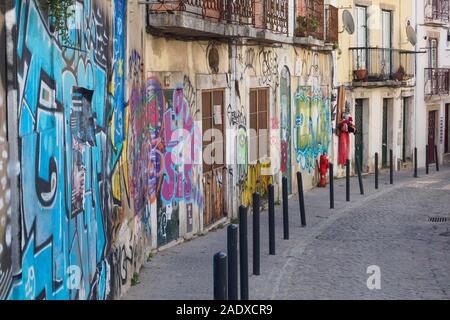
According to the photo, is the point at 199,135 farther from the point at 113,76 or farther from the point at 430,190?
the point at 430,190

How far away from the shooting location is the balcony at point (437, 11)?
3212 cm

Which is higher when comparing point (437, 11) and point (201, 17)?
point (437, 11)

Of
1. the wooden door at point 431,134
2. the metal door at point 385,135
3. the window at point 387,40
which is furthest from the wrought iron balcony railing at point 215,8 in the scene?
the wooden door at point 431,134

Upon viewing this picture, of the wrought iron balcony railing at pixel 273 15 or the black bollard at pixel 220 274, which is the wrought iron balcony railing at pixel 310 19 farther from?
the black bollard at pixel 220 274

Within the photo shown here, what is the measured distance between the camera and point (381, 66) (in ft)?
90.9

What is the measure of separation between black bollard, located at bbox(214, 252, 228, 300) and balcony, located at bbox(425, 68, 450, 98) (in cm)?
2702

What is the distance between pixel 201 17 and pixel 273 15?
4.94m

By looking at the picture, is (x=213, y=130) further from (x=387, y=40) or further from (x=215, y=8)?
(x=387, y=40)

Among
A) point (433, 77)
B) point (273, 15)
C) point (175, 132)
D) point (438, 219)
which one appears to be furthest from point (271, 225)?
point (433, 77)

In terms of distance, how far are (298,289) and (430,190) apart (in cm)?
1290

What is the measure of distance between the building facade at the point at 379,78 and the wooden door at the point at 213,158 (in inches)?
402

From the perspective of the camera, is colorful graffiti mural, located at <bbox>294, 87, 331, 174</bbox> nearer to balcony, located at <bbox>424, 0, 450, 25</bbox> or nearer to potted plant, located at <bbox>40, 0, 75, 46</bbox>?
balcony, located at <bbox>424, 0, 450, 25</bbox>
